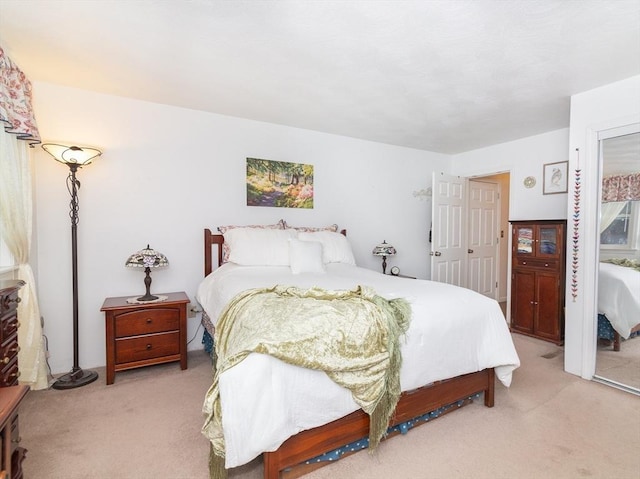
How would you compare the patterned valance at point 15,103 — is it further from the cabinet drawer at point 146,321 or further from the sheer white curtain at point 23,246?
the cabinet drawer at point 146,321

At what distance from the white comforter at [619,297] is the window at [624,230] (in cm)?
18

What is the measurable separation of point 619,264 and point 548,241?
107 cm

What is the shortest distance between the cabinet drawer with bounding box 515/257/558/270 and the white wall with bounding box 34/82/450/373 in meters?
2.36

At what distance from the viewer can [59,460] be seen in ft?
5.50

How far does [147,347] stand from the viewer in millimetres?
2619

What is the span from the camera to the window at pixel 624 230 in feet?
8.02

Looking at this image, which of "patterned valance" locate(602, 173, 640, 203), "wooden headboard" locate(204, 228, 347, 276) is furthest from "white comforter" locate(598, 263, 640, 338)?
"wooden headboard" locate(204, 228, 347, 276)

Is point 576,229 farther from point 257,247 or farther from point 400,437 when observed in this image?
point 257,247

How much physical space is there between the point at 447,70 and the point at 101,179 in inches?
118

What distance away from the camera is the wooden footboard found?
1.47 m

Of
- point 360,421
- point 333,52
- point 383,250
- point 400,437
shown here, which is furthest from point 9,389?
point 383,250

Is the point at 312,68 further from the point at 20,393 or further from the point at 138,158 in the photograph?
the point at 20,393

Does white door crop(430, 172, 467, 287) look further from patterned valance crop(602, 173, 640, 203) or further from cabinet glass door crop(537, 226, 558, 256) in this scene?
patterned valance crop(602, 173, 640, 203)

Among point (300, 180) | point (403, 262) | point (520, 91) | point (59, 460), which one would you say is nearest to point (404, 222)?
point (403, 262)
